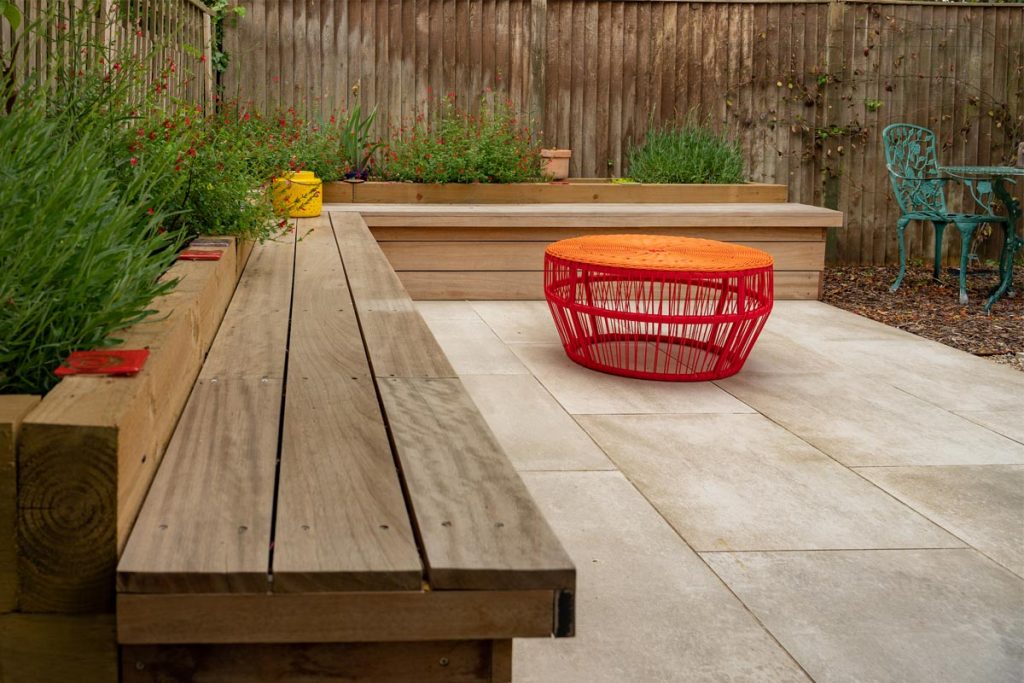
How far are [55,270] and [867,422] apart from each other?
115 inches

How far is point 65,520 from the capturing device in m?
1.15

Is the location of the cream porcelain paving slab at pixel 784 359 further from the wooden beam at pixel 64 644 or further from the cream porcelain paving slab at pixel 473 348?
the wooden beam at pixel 64 644

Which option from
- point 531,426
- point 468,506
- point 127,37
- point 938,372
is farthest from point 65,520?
point 938,372

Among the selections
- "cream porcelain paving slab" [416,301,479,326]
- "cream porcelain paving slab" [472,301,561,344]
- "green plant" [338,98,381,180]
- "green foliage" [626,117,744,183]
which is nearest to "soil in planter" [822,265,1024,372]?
"green foliage" [626,117,744,183]

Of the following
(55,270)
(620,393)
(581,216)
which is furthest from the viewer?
(581,216)

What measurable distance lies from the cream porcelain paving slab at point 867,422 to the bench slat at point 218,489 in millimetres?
2053

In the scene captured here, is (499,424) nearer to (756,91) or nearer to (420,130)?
(420,130)

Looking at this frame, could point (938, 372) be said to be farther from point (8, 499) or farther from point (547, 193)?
point (8, 499)

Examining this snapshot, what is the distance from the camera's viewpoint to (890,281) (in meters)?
7.20

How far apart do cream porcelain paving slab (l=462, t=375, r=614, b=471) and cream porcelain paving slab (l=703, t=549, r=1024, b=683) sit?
2.60 ft

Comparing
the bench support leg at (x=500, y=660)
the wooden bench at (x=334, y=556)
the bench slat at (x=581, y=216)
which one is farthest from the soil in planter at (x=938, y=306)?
the bench support leg at (x=500, y=660)

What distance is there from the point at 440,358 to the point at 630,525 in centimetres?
84

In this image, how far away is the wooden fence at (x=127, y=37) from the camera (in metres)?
2.78

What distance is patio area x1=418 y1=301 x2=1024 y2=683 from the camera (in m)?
2.05
